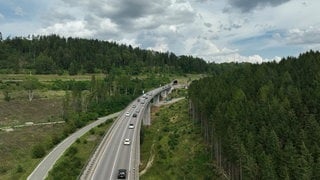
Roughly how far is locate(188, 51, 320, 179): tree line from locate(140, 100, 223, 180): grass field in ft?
9.19

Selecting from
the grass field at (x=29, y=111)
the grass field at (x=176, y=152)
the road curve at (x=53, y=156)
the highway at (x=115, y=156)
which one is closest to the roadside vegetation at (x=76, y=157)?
the road curve at (x=53, y=156)

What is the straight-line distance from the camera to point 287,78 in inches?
3664

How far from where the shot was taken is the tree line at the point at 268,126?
55719 mm

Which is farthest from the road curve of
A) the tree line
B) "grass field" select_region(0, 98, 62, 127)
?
the tree line

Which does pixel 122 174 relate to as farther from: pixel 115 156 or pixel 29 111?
pixel 29 111

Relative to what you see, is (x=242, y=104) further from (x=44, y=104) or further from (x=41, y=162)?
(x=44, y=104)

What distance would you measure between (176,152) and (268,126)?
87.4ft

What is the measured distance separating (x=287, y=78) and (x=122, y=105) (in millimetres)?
88243

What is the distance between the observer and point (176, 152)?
88875 millimetres

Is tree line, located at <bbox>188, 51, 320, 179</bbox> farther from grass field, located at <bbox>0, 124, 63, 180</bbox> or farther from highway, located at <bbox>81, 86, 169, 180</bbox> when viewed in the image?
grass field, located at <bbox>0, 124, 63, 180</bbox>

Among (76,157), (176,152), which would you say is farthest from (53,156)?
(176,152)

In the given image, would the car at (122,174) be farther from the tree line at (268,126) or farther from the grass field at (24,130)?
the grass field at (24,130)

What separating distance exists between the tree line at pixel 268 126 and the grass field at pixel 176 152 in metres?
2.80

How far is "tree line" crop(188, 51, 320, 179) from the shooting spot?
183 ft
